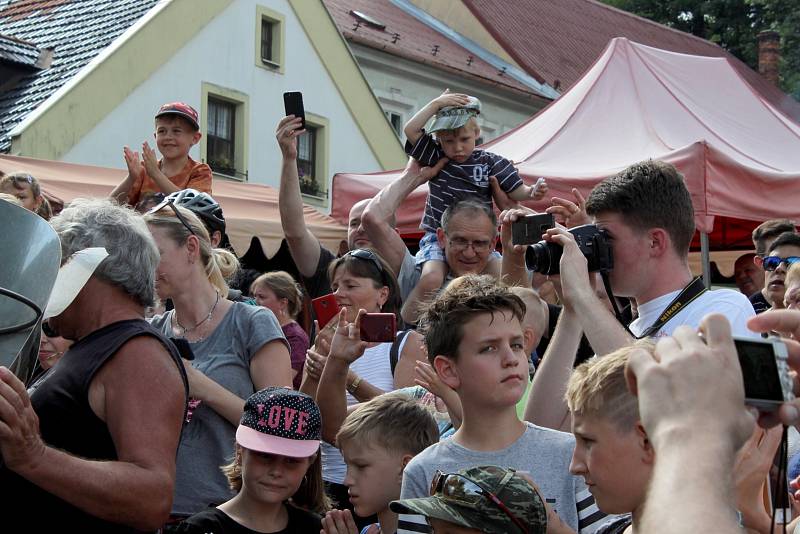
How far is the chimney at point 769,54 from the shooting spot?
29.8 metres

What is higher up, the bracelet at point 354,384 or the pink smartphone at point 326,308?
the pink smartphone at point 326,308

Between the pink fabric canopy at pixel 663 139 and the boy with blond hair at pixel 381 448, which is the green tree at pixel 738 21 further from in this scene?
the boy with blond hair at pixel 381 448

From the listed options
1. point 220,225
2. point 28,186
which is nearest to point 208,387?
point 220,225

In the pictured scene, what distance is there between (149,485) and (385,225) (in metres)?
3.22

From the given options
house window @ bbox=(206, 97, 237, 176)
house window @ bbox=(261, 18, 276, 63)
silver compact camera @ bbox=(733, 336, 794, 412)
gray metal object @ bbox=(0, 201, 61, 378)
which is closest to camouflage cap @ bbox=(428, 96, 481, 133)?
gray metal object @ bbox=(0, 201, 61, 378)

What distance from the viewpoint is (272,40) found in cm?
2219

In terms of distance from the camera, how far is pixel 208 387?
382 cm

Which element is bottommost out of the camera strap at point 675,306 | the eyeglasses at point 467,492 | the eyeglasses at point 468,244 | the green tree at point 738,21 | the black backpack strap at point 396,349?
the black backpack strap at point 396,349

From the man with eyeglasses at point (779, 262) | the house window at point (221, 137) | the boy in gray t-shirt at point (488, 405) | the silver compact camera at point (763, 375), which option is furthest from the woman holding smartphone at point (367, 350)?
the house window at point (221, 137)

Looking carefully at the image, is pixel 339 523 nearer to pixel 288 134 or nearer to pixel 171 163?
pixel 288 134

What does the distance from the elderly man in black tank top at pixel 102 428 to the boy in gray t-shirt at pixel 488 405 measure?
2.85 ft

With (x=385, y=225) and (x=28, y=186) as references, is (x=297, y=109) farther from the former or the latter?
(x=28, y=186)

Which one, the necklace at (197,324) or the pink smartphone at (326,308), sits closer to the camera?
the necklace at (197,324)

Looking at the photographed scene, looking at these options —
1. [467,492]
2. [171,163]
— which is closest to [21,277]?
[467,492]
